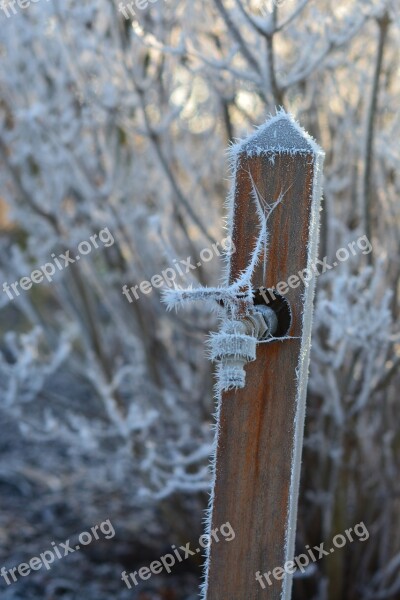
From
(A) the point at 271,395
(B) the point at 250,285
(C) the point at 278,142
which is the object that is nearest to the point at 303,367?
(A) the point at 271,395

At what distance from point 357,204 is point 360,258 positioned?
0.88ft

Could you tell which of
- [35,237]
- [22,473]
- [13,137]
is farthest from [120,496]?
[13,137]

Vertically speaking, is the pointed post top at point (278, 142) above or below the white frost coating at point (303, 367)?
above

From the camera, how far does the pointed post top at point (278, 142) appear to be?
50.2 inches

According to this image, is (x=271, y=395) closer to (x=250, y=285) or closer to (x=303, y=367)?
(x=303, y=367)

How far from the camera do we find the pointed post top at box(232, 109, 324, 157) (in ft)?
4.18

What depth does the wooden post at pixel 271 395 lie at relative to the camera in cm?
127

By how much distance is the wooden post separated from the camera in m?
1.27

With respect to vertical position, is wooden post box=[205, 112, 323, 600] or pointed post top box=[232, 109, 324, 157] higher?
pointed post top box=[232, 109, 324, 157]

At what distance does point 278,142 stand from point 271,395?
0.42m

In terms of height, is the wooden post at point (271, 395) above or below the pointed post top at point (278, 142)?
below

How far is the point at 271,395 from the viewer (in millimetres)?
1274

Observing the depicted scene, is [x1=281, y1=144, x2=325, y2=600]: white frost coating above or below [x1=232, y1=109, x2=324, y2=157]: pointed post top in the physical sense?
below

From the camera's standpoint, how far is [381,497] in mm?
3279
